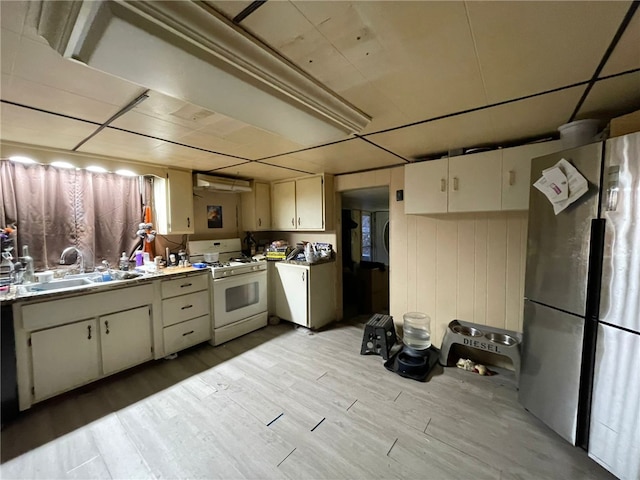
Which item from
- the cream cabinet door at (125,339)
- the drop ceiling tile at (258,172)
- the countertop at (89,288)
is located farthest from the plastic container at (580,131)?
the cream cabinet door at (125,339)

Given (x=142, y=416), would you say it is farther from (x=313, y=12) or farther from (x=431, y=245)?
(x=431, y=245)

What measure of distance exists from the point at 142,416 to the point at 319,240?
2.76 meters

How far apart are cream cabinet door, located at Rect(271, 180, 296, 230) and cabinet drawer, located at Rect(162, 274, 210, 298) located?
4.70 ft

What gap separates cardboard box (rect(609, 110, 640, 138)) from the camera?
1.45 m

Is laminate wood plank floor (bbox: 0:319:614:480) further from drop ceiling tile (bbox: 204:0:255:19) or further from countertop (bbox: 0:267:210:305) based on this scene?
drop ceiling tile (bbox: 204:0:255:19)

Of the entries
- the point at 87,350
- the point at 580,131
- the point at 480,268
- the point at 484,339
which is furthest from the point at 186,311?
the point at 580,131

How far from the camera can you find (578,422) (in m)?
1.59

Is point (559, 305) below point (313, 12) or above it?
below

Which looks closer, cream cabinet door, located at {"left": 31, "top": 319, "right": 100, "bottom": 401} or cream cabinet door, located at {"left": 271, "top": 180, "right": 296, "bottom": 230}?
cream cabinet door, located at {"left": 31, "top": 319, "right": 100, "bottom": 401}

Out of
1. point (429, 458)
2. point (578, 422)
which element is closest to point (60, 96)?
point (429, 458)

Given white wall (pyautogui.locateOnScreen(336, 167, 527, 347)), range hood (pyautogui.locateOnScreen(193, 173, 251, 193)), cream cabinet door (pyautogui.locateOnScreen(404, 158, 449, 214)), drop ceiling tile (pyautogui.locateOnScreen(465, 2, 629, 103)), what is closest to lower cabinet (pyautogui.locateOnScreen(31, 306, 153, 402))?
range hood (pyautogui.locateOnScreen(193, 173, 251, 193))

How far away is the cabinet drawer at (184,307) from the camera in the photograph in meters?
2.74

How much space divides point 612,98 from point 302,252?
3262 millimetres

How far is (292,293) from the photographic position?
3.62 m
